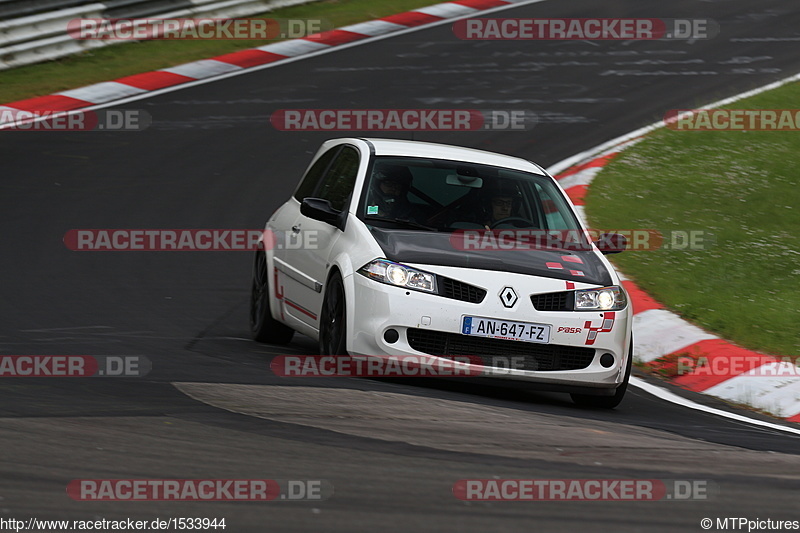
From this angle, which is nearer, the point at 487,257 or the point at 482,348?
the point at 482,348

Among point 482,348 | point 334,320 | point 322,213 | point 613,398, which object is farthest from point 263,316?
point 613,398

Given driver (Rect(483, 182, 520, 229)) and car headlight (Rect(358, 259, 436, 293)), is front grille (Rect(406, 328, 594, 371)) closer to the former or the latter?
car headlight (Rect(358, 259, 436, 293))

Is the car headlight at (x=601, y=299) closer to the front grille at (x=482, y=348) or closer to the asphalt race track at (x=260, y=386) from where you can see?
the front grille at (x=482, y=348)

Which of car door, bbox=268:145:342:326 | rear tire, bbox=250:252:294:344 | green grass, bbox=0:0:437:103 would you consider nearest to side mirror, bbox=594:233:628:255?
car door, bbox=268:145:342:326

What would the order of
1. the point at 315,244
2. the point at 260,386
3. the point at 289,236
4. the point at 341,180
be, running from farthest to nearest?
the point at 289,236 → the point at 341,180 → the point at 315,244 → the point at 260,386

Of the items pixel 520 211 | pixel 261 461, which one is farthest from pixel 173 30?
pixel 261 461

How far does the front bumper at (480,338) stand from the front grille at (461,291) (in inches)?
1.2

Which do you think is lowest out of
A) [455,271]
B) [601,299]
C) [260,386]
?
[260,386]

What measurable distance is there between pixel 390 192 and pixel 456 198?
427 mm

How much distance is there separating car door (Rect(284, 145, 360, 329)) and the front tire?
124 millimetres

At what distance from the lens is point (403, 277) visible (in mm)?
7617

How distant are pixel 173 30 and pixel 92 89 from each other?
3.40m

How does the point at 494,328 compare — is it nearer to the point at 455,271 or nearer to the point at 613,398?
the point at 455,271

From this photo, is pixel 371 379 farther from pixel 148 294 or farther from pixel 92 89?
pixel 92 89
